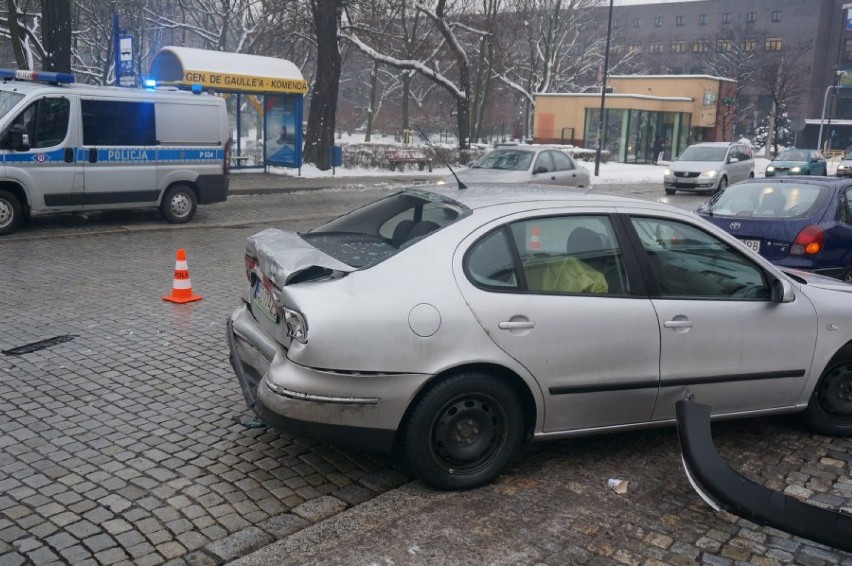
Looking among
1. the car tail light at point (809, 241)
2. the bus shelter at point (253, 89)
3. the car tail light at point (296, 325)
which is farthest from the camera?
the bus shelter at point (253, 89)

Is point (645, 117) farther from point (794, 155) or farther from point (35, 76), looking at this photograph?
point (35, 76)

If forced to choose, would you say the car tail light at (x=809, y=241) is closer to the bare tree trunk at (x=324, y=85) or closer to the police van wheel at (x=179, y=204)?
the police van wheel at (x=179, y=204)

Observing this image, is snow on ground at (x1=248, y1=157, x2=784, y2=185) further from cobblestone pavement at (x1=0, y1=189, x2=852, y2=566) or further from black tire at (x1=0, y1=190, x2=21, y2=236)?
cobblestone pavement at (x1=0, y1=189, x2=852, y2=566)

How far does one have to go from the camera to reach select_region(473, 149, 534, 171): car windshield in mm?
16516

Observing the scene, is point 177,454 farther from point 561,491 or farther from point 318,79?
point 318,79

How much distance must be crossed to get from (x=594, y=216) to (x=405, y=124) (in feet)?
154

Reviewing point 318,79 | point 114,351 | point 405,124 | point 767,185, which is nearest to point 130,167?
point 114,351

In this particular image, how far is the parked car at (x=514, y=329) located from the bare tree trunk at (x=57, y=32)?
51.1ft

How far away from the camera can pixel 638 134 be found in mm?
44500

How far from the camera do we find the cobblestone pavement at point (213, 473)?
Result: 3820mm

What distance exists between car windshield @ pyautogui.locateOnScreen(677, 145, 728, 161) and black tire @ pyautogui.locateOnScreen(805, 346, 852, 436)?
22.0 metres

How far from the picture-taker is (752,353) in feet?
15.9

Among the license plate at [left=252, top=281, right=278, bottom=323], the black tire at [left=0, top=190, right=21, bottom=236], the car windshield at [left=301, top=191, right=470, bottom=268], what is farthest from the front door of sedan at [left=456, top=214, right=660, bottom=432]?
the black tire at [left=0, top=190, right=21, bottom=236]

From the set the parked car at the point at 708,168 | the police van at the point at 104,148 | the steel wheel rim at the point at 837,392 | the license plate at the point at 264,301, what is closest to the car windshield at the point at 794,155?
the parked car at the point at 708,168
